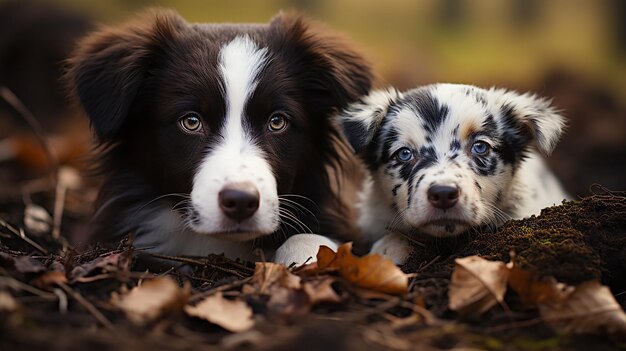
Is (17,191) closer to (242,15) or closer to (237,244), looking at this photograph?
(237,244)

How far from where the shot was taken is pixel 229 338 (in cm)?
254

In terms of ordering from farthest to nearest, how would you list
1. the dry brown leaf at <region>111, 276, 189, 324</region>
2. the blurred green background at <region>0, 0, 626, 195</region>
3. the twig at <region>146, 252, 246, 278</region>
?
the blurred green background at <region>0, 0, 626, 195</region> → the twig at <region>146, 252, 246, 278</region> → the dry brown leaf at <region>111, 276, 189, 324</region>

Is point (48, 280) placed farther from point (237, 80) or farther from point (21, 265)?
point (237, 80)

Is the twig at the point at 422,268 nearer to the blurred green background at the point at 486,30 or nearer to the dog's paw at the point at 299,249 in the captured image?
the dog's paw at the point at 299,249

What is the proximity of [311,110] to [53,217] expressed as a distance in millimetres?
2498

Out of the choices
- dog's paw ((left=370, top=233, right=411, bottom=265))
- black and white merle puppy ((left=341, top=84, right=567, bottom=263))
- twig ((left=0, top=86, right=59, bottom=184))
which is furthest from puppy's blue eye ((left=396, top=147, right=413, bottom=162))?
twig ((left=0, top=86, right=59, bottom=184))

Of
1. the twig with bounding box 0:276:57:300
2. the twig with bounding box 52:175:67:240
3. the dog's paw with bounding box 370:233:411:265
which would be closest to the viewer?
the twig with bounding box 0:276:57:300

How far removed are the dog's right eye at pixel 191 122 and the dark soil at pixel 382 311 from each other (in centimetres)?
70

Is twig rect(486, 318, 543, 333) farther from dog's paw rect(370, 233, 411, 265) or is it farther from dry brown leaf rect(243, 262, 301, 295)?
dog's paw rect(370, 233, 411, 265)

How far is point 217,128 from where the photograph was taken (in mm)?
3879

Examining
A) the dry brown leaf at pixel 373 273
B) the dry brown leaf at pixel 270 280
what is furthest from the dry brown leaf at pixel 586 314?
the dry brown leaf at pixel 270 280

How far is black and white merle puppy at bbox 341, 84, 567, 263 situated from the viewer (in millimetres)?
3736

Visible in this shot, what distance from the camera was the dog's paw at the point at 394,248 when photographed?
3972 millimetres

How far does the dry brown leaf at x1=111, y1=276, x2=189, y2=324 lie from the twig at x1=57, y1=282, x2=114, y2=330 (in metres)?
0.07
